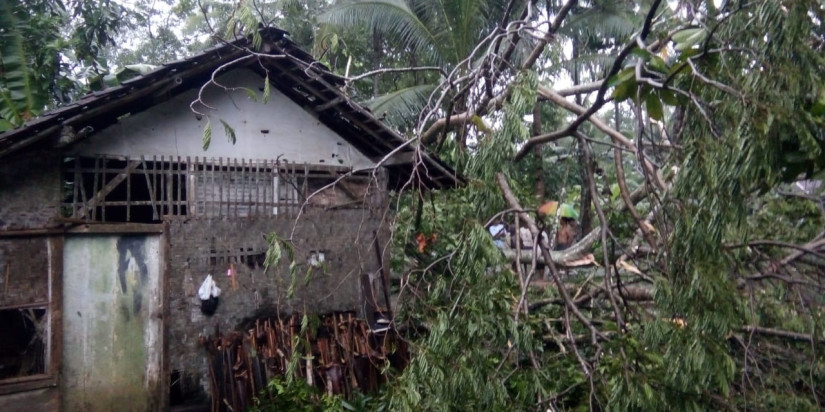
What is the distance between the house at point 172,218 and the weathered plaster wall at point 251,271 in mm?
12

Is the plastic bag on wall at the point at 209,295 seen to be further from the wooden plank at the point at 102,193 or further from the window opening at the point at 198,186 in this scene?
the wooden plank at the point at 102,193

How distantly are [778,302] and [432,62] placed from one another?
21.3ft

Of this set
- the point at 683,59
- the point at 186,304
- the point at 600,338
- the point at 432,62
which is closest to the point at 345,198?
the point at 186,304

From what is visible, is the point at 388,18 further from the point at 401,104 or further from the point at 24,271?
the point at 24,271

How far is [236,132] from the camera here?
18.6 ft

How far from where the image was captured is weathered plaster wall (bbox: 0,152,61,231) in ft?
15.0

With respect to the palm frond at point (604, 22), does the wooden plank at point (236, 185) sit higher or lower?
lower

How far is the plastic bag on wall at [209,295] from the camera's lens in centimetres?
530

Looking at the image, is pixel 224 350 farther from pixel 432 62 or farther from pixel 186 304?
pixel 432 62

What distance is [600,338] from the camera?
434 cm

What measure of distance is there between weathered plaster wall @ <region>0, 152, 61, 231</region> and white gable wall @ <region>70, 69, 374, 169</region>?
0.26m

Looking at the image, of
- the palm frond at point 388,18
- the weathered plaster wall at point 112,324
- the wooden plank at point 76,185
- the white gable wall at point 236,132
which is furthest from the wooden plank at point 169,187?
the palm frond at point 388,18

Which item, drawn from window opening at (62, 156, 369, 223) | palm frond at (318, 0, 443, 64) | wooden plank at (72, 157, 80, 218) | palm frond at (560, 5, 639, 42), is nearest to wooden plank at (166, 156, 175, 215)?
window opening at (62, 156, 369, 223)

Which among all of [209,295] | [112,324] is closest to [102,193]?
[112,324]
